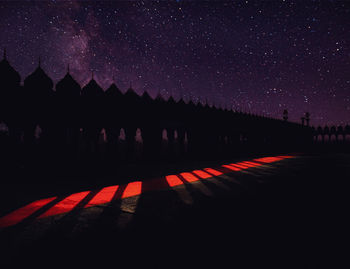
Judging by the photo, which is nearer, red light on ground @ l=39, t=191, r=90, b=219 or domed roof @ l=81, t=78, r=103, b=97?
red light on ground @ l=39, t=191, r=90, b=219

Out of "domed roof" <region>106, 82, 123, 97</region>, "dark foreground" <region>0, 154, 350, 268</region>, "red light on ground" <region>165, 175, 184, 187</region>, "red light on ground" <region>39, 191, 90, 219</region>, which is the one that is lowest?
"red light on ground" <region>165, 175, 184, 187</region>

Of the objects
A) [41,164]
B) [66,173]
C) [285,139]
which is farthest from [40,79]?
[285,139]

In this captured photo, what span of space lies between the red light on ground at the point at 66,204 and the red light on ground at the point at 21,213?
337 millimetres

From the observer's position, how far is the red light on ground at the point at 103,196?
486 cm

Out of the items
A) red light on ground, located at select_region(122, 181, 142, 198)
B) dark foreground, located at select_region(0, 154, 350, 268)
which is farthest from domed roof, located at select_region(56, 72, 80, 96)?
dark foreground, located at select_region(0, 154, 350, 268)

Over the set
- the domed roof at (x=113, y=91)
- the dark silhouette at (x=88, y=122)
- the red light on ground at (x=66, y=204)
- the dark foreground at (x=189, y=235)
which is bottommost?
the red light on ground at (x=66, y=204)

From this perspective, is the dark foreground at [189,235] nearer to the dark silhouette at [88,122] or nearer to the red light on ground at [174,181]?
the red light on ground at [174,181]

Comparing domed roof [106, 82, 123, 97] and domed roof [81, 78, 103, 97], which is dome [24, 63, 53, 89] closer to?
domed roof [81, 78, 103, 97]

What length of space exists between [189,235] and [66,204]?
3.31 metres

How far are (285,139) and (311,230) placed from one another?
35712mm

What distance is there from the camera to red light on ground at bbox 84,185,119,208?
4.86m

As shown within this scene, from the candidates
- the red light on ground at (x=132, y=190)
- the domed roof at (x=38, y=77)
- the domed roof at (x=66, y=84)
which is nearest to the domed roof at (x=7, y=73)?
the domed roof at (x=38, y=77)

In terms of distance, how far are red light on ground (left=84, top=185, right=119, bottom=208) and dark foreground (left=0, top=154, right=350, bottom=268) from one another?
1.33 ft

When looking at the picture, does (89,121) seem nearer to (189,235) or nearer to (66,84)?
(66,84)
